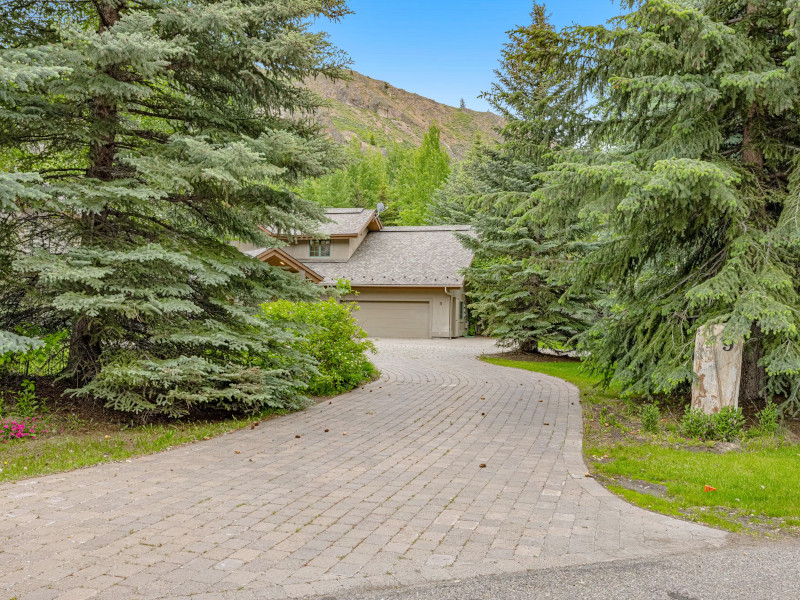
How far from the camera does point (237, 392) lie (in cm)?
760

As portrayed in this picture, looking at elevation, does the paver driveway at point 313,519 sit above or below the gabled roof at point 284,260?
below

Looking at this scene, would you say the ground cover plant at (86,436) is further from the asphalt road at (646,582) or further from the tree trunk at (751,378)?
the tree trunk at (751,378)

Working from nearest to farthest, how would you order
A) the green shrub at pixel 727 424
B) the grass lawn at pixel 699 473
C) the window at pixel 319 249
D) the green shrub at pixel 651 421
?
the grass lawn at pixel 699 473 < the green shrub at pixel 727 424 < the green shrub at pixel 651 421 < the window at pixel 319 249

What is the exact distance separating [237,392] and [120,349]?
1582 mm

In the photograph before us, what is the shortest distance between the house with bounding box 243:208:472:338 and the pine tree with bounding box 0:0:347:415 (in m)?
17.0

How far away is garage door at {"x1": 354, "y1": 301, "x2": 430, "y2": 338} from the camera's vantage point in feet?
91.4

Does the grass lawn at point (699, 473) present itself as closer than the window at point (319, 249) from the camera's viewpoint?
Yes

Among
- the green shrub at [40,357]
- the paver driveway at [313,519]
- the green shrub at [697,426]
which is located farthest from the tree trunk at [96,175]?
the green shrub at [697,426]

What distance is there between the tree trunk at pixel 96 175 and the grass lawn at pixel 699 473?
257 inches

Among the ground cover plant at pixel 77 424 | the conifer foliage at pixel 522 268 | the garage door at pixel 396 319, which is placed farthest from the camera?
the garage door at pixel 396 319

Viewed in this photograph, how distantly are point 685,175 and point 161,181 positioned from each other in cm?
620

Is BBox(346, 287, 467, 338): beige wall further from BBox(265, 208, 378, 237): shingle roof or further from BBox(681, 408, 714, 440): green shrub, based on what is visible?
BBox(681, 408, 714, 440): green shrub

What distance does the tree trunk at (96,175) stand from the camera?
24.6ft

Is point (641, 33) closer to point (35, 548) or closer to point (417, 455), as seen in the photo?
point (417, 455)
